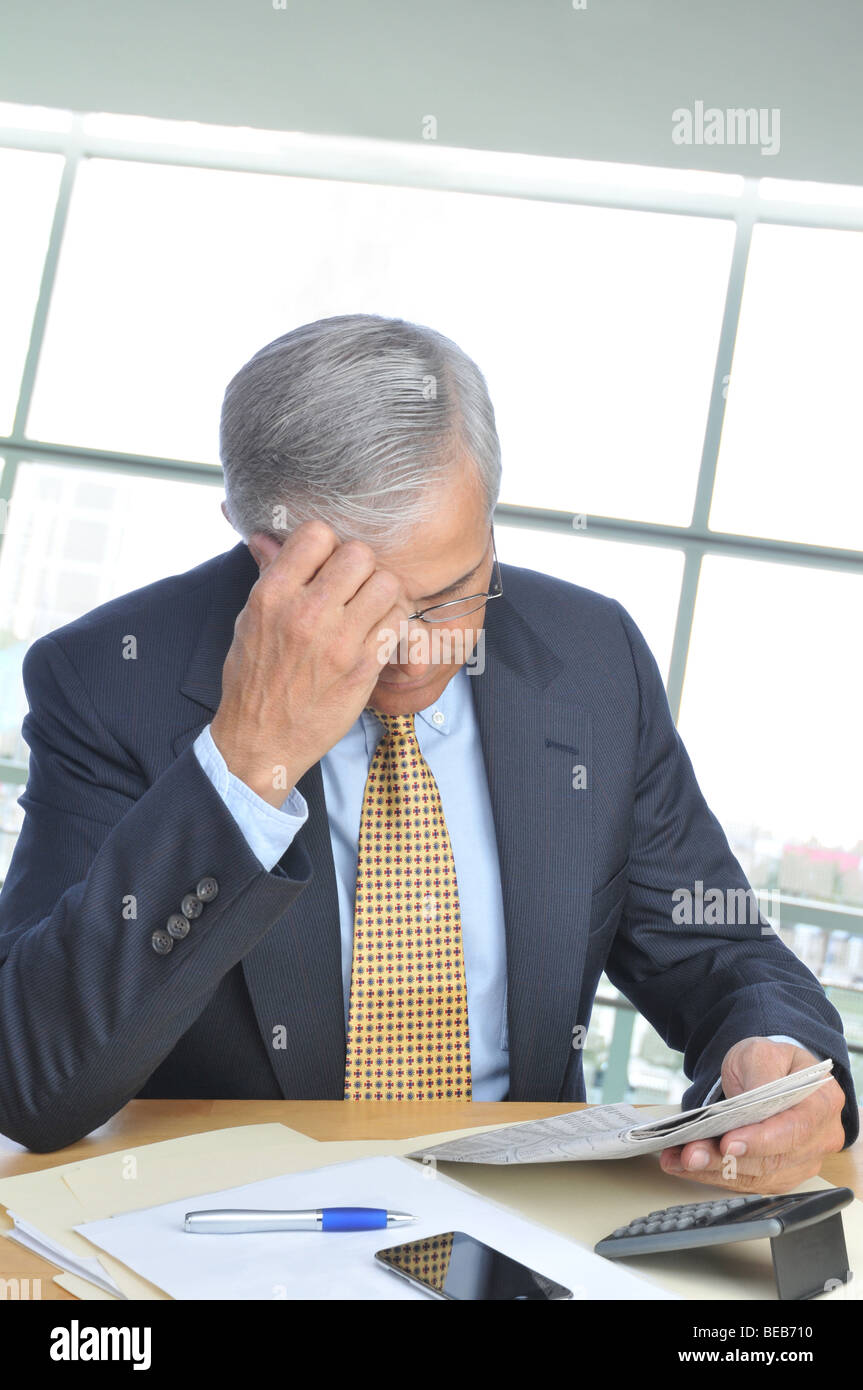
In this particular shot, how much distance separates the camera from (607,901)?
1748mm

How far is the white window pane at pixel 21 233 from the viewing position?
5.16 meters

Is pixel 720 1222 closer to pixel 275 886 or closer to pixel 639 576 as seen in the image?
pixel 275 886

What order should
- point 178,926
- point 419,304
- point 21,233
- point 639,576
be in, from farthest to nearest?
point 21,233 → point 419,304 → point 639,576 → point 178,926

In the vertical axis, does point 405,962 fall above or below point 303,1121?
above

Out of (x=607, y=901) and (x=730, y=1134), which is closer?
(x=730, y=1134)

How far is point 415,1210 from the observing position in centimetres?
104

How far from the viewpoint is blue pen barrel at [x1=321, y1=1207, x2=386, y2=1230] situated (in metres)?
0.98

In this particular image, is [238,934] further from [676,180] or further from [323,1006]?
[676,180]

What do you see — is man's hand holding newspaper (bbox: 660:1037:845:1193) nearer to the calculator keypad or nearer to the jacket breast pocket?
the calculator keypad

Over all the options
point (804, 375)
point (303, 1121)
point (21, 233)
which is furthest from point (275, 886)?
point (21, 233)

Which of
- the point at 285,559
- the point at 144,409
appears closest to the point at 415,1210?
the point at 285,559

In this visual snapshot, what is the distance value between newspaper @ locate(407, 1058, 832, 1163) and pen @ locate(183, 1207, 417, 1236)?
0.16m

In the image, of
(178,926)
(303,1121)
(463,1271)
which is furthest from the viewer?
(303,1121)

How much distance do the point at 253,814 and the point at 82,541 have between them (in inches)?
Answer: 161
